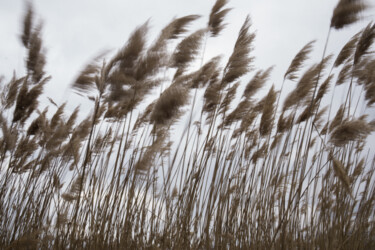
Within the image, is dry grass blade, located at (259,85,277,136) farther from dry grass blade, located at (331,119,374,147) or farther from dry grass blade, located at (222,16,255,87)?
dry grass blade, located at (331,119,374,147)

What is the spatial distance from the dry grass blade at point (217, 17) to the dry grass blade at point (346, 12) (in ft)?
3.23

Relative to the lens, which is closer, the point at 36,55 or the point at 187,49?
the point at 187,49

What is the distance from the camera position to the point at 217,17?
11.1 feet

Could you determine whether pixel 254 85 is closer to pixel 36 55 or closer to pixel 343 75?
pixel 343 75

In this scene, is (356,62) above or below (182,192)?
above

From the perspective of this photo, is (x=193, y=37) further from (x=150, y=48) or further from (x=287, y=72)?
(x=287, y=72)

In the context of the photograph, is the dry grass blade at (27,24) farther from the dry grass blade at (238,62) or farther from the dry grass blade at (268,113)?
the dry grass blade at (268,113)

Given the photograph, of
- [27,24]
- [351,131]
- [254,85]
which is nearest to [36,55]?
[27,24]

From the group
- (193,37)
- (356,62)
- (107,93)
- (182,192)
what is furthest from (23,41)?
(356,62)

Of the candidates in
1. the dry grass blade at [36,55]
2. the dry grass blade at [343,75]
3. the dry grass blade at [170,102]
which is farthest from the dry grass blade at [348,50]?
the dry grass blade at [36,55]

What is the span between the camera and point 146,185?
3135 millimetres

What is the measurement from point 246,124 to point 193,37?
1.47 m

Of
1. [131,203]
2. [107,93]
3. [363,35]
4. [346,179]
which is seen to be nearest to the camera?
[346,179]

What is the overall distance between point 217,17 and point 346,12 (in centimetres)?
116
